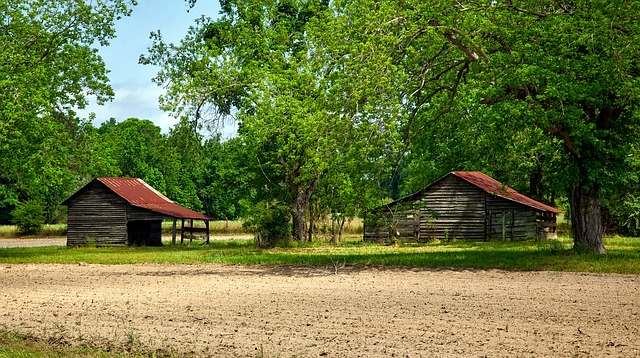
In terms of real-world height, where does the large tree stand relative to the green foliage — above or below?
above

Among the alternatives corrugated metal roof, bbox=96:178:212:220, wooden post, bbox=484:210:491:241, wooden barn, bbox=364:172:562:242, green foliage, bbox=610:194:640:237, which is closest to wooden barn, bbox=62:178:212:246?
corrugated metal roof, bbox=96:178:212:220

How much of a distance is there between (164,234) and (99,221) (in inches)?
1167

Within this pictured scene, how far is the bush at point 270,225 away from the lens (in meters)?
48.8

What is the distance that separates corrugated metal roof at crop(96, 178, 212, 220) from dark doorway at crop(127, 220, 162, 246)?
168 cm

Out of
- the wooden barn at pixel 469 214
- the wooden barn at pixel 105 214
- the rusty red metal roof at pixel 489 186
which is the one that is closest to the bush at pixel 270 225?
the wooden barn at pixel 105 214

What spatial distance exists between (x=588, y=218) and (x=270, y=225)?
2017 cm

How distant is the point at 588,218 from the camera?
33938 mm

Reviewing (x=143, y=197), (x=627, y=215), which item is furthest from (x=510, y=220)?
(x=143, y=197)

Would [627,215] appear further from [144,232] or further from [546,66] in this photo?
[546,66]

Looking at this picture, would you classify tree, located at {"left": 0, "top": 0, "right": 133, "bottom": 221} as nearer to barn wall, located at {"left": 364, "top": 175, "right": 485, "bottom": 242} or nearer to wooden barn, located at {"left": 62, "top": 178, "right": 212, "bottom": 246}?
wooden barn, located at {"left": 62, "top": 178, "right": 212, "bottom": 246}

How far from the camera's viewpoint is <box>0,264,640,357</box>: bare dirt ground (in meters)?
14.2

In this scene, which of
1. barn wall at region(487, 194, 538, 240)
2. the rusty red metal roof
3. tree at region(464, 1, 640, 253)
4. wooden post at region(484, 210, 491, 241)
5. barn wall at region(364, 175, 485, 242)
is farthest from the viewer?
barn wall at region(364, 175, 485, 242)

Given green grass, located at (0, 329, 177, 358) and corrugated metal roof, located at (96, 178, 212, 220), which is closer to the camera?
green grass, located at (0, 329, 177, 358)

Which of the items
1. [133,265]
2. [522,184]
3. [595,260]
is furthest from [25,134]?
[522,184]
